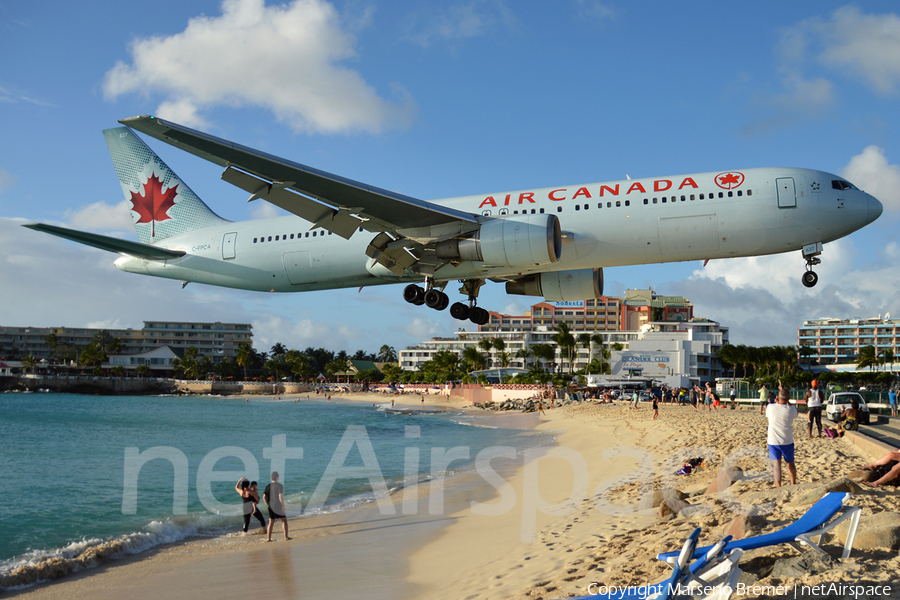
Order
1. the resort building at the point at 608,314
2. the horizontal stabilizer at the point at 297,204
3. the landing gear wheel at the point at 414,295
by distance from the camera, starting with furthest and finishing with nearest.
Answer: the resort building at the point at 608,314
the landing gear wheel at the point at 414,295
the horizontal stabilizer at the point at 297,204

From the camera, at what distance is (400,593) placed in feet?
33.4

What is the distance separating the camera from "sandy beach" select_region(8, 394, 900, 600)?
8.11 meters

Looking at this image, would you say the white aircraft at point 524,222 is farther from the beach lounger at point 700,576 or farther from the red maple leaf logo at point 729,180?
the beach lounger at point 700,576

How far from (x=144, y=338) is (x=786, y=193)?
181 m

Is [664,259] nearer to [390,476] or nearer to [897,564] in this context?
[897,564]

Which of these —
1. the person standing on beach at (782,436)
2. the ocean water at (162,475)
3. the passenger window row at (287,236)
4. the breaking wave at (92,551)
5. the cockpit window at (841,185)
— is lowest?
the ocean water at (162,475)

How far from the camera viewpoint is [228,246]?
22.2m

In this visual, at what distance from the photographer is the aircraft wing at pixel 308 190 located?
1426 cm

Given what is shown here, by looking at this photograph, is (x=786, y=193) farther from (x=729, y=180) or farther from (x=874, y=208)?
(x=874, y=208)

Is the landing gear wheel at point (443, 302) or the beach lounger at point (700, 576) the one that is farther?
the landing gear wheel at point (443, 302)

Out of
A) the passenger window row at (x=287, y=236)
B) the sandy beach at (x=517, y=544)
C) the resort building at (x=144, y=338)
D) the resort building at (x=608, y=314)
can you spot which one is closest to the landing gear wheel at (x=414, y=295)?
the passenger window row at (x=287, y=236)

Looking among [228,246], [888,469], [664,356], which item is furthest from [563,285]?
[664,356]

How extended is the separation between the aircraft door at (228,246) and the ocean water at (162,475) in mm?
8449

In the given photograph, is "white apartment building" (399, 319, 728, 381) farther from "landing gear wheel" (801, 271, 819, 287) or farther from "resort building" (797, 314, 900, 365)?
"landing gear wheel" (801, 271, 819, 287)
